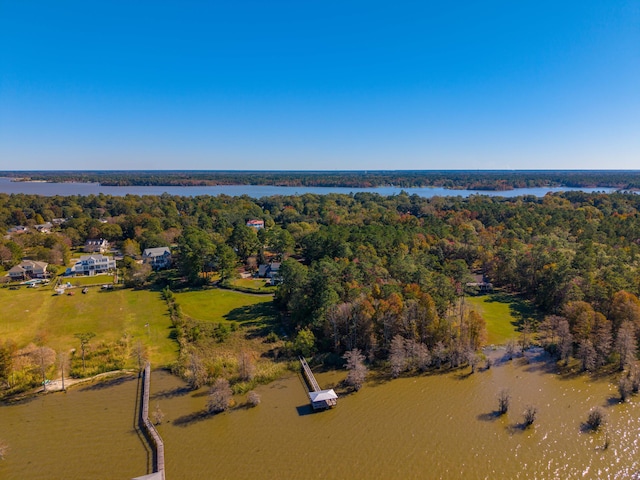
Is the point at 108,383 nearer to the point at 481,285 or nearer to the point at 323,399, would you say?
the point at 323,399

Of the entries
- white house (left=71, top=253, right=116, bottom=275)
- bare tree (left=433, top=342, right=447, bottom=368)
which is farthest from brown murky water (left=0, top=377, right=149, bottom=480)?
white house (left=71, top=253, right=116, bottom=275)

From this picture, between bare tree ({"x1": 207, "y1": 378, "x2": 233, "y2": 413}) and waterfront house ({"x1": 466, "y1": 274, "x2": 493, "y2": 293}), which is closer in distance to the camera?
bare tree ({"x1": 207, "y1": 378, "x2": 233, "y2": 413})

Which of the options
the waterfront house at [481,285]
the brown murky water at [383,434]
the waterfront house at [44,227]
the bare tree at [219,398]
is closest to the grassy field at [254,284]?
the brown murky water at [383,434]

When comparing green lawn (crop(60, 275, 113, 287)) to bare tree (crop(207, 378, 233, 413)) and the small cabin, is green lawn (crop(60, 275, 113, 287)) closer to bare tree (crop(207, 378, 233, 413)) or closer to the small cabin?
bare tree (crop(207, 378, 233, 413))

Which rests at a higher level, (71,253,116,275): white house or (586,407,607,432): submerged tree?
(71,253,116,275): white house

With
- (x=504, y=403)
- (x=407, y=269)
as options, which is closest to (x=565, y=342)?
(x=504, y=403)

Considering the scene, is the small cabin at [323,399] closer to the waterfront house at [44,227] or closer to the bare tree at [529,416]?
the bare tree at [529,416]
